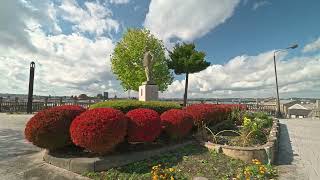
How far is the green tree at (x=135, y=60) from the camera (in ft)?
106

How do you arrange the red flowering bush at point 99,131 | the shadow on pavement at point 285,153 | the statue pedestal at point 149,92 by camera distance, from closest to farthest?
the red flowering bush at point 99,131
the shadow on pavement at point 285,153
the statue pedestal at point 149,92

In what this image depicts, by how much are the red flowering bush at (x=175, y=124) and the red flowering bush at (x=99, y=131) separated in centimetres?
208

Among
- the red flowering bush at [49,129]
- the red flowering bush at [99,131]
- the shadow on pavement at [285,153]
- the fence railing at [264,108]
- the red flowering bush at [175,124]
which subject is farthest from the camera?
the fence railing at [264,108]

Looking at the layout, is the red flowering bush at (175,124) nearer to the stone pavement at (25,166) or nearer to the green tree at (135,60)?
the stone pavement at (25,166)

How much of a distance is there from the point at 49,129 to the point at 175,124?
349 cm

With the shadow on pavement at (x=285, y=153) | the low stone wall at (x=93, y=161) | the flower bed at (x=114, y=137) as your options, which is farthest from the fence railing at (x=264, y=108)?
the low stone wall at (x=93, y=161)

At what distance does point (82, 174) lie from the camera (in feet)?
19.7

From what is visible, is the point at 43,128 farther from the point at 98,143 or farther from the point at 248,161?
the point at 248,161

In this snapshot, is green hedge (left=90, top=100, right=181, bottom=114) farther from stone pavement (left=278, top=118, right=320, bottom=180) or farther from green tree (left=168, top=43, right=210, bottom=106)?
green tree (left=168, top=43, right=210, bottom=106)

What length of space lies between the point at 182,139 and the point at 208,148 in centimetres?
97

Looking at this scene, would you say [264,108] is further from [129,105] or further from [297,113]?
[129,105]

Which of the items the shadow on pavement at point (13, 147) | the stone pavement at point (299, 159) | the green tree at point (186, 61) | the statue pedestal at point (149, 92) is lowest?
the stone pavement at point (299, 159)

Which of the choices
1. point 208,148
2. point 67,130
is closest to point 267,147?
point 208,148

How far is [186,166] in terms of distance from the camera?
672 centimetres
